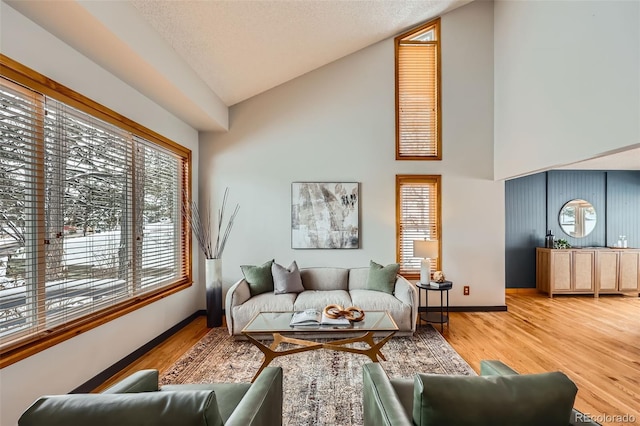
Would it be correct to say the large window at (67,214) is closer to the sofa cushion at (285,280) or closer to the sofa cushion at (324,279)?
the sofa cushion at (285,280)

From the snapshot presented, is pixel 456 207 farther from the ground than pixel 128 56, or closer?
closer

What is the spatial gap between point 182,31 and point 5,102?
153 cm

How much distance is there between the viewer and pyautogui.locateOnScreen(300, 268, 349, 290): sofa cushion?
438 centimetres

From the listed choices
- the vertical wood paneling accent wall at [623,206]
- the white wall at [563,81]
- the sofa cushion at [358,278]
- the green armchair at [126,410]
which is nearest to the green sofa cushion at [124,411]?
the green armchair at [126,410]

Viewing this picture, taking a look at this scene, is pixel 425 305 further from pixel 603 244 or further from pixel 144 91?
pixel 144 91

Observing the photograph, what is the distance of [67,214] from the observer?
7.85 feet

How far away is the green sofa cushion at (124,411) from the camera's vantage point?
0.91 metres

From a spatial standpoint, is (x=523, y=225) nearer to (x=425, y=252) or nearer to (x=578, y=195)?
(x=578, y=195)

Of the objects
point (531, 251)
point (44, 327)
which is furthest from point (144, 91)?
point (531, 251)

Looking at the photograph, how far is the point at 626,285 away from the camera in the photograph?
5.48m

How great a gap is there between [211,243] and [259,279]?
1.05 metres

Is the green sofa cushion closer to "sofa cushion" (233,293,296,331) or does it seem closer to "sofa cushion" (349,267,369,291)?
"sofa cushion" (233,293,296,331)

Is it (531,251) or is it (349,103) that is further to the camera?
(531,251)

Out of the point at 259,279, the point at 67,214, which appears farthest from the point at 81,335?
the point at 259,279
